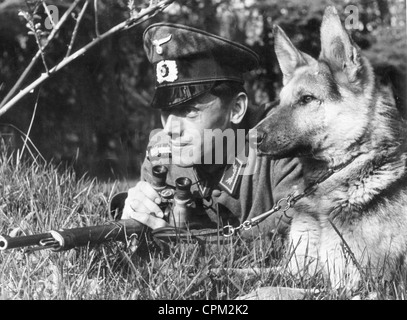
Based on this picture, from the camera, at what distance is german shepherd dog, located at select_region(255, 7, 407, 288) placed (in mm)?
3004

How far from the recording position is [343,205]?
3.11 metres

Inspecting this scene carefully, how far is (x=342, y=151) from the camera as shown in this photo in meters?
3.21

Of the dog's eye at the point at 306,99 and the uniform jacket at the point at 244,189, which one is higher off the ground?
the dog's eye at the point at 306,99

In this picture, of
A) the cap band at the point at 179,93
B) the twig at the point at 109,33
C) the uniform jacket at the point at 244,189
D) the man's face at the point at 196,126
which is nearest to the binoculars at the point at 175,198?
the uniform jacket at the point at 244,189

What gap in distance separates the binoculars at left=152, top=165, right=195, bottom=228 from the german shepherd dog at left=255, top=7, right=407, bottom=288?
0.47 m

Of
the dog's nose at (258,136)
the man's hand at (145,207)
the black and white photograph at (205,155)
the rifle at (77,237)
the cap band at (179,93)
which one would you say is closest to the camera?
the rifle at (77,237)

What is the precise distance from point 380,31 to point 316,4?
419mm

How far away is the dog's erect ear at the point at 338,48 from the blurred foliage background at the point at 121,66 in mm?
436

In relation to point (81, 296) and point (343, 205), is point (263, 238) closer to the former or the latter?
point (343, 205)

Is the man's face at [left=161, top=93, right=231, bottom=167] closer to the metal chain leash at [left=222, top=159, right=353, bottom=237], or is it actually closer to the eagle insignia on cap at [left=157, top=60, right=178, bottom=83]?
the eagle insignia on cap at [left=157, top=60, right=178, bottom=83]

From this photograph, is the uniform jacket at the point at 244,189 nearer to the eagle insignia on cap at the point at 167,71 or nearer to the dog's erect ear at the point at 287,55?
the dog's erect ear at the point at 287,55

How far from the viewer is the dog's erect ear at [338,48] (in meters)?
3.09

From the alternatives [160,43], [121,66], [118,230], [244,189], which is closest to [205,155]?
[244,189]
